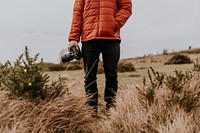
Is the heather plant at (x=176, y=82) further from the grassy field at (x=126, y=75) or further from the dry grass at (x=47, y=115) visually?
the grassy field at (x=126, y=75)

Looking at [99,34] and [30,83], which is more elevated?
[99,34]

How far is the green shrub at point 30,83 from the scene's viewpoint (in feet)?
15.3

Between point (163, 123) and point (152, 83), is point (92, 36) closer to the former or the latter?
point (152, 83)

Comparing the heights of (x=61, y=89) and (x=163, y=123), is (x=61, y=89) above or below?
above

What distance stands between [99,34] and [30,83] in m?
1.17

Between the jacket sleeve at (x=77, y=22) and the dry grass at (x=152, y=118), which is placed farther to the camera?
the jacket sleeve at (x=77, y=22)

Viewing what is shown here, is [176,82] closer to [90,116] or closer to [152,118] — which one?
[152,118]

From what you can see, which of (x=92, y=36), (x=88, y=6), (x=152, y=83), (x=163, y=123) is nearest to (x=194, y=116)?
(x=163, y=123)

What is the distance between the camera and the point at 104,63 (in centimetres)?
538

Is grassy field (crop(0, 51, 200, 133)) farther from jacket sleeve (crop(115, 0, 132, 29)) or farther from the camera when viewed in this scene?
jacket sleeve (crop(115, 0, 132, 29))

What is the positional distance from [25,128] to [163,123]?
143cm

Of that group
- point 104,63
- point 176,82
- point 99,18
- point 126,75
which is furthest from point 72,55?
point 126,75

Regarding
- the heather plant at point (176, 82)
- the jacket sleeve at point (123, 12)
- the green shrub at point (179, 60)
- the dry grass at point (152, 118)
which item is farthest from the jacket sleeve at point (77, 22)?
the green shrub at point (179, 60)

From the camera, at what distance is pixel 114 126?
445cm
